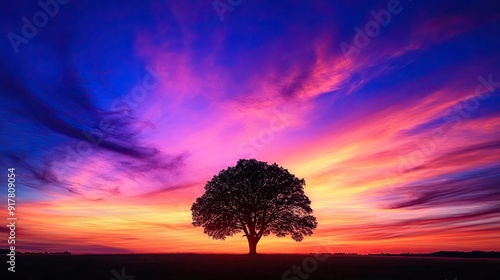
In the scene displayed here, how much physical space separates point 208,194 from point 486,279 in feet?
117

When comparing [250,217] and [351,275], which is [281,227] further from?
[351,275]

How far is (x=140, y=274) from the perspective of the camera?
24.7 meters

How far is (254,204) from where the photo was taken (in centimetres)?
5144

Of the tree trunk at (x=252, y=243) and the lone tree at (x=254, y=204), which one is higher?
the lone tree at (x=254, y=204)

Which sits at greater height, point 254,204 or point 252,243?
point 254,204

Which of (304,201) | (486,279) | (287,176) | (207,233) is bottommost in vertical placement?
(486,279)

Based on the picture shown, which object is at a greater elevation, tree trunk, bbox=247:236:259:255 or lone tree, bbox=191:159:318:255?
lone tree, bbox=191:159:318:255

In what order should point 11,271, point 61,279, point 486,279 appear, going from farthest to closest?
point 11,271 → point 486,279 → point 61,279

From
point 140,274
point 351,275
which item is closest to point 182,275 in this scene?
point 140,274

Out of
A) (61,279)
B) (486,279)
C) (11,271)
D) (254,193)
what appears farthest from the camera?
(254,193)

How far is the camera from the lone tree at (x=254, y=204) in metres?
51.2

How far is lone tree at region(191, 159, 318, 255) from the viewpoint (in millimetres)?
51250

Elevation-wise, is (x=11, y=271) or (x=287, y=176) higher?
(x=287, y=176)

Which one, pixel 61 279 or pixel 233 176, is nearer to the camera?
pixel 61 279
